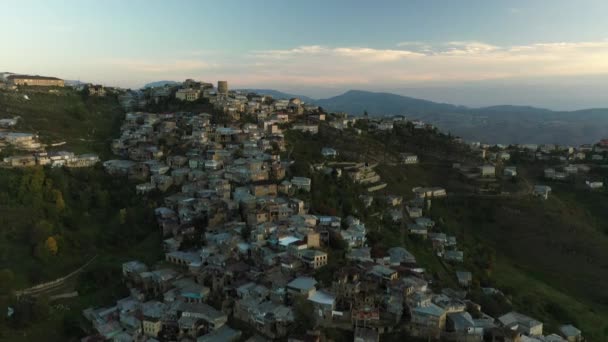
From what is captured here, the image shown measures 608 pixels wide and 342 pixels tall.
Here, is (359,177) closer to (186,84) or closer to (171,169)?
(171,169)

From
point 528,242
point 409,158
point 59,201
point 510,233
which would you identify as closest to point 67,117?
point 59,201

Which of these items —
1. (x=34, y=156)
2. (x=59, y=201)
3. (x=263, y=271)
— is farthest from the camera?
(x=34, y=156)

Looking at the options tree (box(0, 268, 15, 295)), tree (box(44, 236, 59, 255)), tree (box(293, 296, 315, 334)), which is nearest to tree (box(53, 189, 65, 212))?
tree (box(44, 236, 59, 255))

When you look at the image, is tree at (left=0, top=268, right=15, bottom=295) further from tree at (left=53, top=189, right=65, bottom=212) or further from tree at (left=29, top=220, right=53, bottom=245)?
tree at (left=53, top=189, right=65, bottom=212)

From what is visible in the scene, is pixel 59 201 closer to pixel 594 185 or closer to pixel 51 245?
pixel 51 245

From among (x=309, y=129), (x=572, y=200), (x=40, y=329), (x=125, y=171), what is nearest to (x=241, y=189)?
(x=125, y=171)

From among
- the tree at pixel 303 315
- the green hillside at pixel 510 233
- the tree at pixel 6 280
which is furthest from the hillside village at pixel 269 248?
the tree at pixel 6 280
